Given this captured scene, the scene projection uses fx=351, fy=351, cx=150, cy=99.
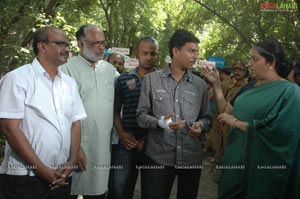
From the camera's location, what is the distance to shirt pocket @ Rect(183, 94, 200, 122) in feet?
9.86

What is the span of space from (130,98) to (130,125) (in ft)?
0.85

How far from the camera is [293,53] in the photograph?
942 cm

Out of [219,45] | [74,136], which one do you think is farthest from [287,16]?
[74,136]

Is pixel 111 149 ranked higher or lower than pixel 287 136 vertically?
lower

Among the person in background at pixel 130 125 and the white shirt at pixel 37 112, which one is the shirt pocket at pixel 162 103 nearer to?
the person in background at pixel 130 125

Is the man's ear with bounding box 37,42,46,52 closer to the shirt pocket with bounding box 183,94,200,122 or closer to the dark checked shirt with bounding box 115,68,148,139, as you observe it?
the dark checked shirt with bounding box 115,68,148,139

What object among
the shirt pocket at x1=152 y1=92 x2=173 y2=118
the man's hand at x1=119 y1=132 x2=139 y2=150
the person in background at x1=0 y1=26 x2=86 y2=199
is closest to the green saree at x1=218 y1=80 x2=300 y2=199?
the shirt pocket at x1=152 y1=92 x2=173 y2=118

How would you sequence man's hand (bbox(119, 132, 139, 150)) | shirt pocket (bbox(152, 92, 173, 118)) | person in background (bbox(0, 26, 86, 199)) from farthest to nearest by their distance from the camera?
man's hand (bbox(119, 132, 139, 150)) < shirt pocket (bbox(152, 92, 173, 118)) < person in background (bbox(0, 26, 86, 199))

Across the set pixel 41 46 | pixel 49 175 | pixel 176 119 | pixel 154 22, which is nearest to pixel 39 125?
pixel 49 175

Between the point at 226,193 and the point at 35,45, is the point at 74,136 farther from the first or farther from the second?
the point at 226,193

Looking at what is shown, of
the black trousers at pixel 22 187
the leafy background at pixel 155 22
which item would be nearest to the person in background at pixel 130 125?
the black trousers at pixel 22 187

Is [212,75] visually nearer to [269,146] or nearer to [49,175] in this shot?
[269,146]

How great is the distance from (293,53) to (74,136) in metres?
8.14

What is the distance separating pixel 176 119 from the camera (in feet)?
9.77
